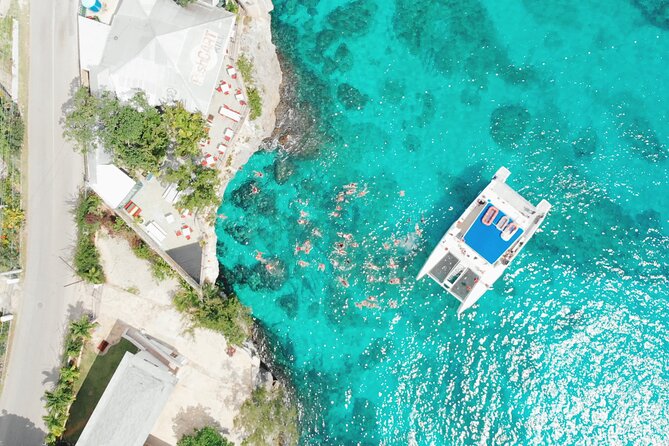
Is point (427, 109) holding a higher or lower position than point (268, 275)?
higher

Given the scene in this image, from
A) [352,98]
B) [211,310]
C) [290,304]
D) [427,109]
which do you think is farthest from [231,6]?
[290,304]

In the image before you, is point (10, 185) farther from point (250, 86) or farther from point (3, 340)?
point (250, 86)

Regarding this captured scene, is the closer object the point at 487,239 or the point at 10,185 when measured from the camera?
the point at 10,185

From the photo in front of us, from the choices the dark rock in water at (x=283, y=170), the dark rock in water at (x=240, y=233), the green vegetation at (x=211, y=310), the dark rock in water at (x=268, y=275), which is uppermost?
the dark rock in water at (x=283, y=170)

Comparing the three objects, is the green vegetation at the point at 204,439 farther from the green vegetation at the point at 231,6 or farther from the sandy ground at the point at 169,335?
the green vegetation at the point at 231,6

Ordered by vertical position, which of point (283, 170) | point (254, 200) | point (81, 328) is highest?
point (283, 170)

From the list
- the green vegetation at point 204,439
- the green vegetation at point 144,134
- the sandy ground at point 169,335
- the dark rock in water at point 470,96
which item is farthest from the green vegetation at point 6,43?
the dark rock in water at point 470,96

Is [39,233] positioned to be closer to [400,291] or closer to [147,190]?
[147,190]
